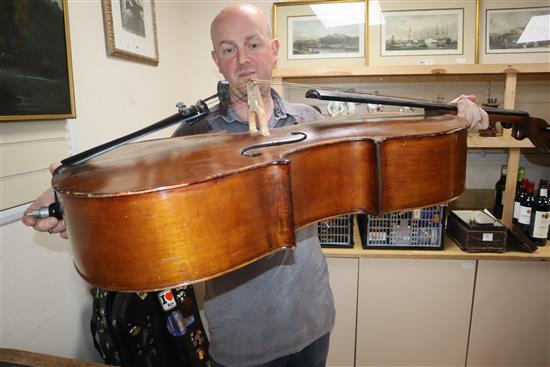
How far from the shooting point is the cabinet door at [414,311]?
6.00 ft

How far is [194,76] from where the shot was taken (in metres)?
2.26

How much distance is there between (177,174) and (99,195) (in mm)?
110

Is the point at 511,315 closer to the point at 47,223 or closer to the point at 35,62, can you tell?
the point at 47,223

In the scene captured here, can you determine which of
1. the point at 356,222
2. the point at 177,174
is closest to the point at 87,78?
the point at 177,174

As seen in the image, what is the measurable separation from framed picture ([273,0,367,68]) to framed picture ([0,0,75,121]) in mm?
1249

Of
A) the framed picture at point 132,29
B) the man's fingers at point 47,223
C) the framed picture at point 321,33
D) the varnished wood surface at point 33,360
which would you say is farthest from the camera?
the framed picture at point 321,33

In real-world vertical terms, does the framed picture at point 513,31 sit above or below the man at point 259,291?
above

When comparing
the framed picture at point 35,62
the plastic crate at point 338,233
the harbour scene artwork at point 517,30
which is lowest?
the plastic crate at point 338,233

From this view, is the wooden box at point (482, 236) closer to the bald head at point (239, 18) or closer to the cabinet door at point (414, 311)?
the cabinet door at point (414, 311)

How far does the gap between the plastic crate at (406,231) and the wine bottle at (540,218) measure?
475mm

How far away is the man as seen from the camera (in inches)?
41.8

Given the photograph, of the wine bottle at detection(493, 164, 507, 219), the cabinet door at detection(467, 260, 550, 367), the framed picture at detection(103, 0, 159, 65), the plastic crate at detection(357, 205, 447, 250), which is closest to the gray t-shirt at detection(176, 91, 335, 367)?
the plastic crate at detection(357, 205, 447, 250)

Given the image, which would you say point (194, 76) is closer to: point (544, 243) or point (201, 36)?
point (201, 36)

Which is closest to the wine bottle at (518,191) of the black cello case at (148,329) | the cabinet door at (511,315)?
the cabinet door at (511,315)
